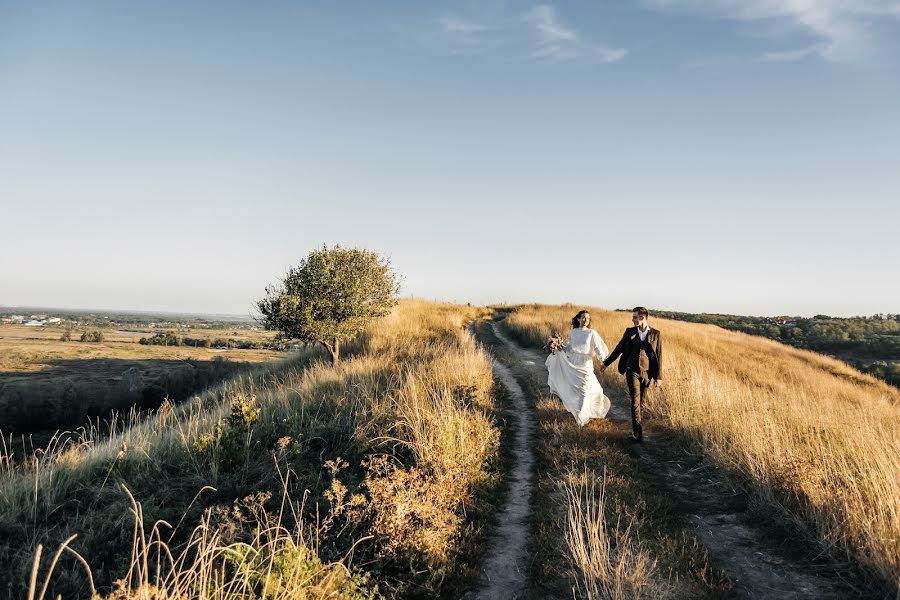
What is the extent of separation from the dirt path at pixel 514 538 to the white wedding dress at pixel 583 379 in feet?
4.43

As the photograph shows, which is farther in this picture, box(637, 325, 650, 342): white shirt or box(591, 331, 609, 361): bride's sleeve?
box(591, 331, 609, 361): bride's sleeve

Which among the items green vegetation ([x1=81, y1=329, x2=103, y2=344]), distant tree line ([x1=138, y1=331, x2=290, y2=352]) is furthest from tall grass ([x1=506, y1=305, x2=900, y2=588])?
green vegetation ([x1=81, y1=329, x2=103, y2=344])

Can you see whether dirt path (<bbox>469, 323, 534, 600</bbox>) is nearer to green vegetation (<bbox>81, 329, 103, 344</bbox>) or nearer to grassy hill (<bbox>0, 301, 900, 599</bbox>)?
grassy hill (<bbox>0, 301, 900, 599</bbox>)

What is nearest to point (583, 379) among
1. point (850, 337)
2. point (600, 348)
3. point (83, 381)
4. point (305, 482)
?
point (600, 348)

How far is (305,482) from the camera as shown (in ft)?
23.8

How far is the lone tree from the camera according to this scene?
2064 cm

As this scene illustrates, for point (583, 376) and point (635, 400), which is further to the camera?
point (583, 376)

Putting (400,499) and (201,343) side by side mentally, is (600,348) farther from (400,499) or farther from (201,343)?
(201,343)

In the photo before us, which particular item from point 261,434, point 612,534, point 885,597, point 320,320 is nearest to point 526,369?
point 320,320

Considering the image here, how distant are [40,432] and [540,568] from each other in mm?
54730

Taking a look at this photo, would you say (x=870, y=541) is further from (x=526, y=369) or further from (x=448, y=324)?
(x=448, y=324)

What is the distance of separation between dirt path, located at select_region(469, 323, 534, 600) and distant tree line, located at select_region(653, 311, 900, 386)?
1199 inches

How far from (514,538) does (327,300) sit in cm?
1690

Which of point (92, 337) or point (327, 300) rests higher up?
point (327, 300)
